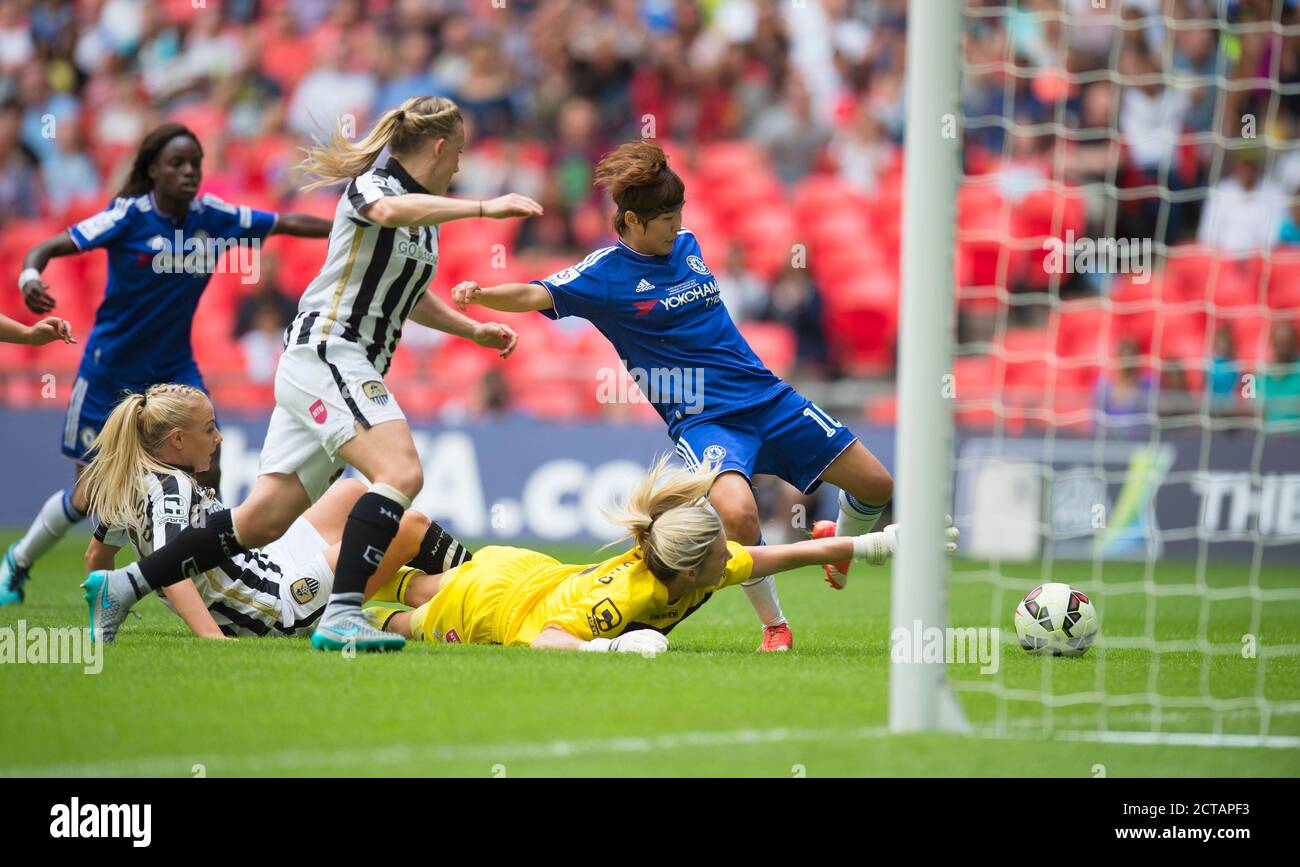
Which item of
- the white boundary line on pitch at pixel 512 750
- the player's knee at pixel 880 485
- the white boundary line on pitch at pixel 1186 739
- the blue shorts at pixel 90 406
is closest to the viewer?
the white boundary line on pitch at pixel 512 750

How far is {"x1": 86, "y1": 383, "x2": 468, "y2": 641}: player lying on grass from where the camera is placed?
20.6 ft

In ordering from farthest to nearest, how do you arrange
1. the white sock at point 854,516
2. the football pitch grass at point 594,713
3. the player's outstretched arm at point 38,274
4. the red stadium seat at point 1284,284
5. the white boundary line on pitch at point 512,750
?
the red stadium seat at point 1284,284 → the player's outstretched arm at point 38,274 → the white sock at point 854,516 → the football pitch grass at point 594,713 → the white boundary line on pitch at point 512,750

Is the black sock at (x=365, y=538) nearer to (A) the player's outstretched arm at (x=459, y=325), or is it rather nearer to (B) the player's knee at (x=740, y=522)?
(A) the player's outstretched arm at (x=459, y=325)

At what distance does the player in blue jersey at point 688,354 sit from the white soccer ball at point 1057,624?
794 mm

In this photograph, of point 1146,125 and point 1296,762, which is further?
point 1146,125

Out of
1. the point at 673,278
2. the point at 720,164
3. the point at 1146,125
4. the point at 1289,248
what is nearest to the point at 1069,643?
the point at 673,278

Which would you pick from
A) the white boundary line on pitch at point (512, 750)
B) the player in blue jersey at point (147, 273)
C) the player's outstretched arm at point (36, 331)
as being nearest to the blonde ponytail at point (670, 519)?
the white boundary line on pitch at point (512, 750)

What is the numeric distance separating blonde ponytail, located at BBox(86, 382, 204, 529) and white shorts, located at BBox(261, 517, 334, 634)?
61 cm

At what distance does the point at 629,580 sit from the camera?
587 centimetres

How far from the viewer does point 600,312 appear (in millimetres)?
6707

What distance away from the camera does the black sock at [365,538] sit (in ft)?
18.8

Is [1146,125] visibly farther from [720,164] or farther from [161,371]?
[161,371]

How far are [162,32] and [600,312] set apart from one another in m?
12.8

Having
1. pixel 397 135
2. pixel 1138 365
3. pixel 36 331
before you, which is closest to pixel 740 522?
pixel 397 135
